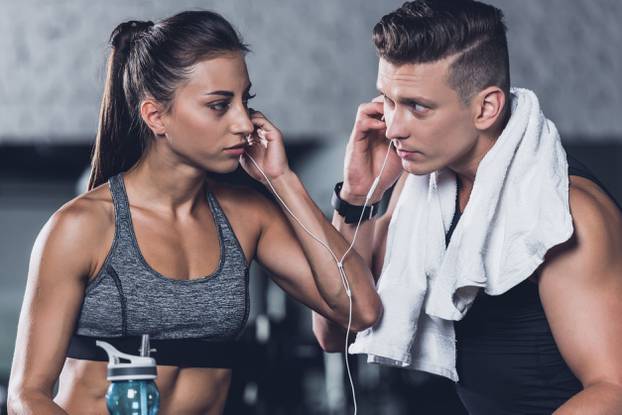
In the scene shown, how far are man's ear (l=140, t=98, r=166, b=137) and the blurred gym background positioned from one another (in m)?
1.45

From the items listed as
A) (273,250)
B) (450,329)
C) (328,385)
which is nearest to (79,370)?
(273,250)

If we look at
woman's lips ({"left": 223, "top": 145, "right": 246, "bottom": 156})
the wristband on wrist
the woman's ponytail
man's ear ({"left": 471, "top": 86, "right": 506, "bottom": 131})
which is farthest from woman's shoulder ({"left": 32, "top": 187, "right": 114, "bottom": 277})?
man's ear ({"left": 471, "top": 86, "right": 506, "bottom": 131})

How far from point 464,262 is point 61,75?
2.09 metres

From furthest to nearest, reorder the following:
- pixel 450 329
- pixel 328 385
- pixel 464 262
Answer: pixel 328 385 < pixel 450 329 < pixel 464 262

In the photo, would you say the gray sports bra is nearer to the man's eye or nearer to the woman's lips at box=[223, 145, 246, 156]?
the woman's lips at box=[223, 145, 246, 156]

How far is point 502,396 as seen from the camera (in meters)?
1.83

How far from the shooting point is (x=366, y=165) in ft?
6.86

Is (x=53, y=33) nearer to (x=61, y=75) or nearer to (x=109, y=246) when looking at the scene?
(x=61, y=75)

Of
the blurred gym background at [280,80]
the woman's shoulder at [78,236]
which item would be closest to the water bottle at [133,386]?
the woman's shoulder at [78,236]

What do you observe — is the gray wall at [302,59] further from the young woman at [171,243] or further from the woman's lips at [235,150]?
the woman's lips at [235,150]

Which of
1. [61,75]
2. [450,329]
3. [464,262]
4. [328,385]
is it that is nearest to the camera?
[464,262]

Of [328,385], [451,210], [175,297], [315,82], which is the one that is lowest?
[328,385]

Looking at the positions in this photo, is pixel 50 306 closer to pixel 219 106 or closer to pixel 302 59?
pixel 219 106

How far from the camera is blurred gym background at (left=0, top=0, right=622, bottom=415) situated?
3324 millimetres
